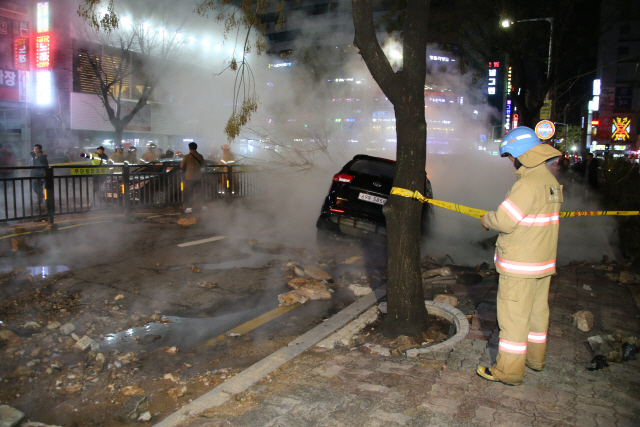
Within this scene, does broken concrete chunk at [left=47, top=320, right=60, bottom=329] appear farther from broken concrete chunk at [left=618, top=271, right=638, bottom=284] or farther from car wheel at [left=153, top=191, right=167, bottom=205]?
car wheel at [left=153, top=191, right=167, bottom=205]

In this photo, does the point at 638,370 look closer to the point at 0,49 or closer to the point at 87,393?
the point at 87,393

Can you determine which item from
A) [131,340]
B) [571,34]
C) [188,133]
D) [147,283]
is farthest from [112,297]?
[188,133]

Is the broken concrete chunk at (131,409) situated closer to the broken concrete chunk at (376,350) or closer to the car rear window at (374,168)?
the broken concrete chunk at (376,350)

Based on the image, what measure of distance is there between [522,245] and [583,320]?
155 cm

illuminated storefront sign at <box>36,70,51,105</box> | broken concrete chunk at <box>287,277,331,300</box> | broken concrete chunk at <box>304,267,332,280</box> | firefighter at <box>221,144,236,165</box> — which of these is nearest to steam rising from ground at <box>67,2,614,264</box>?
firefighter at <box>221,144,236,165</box>

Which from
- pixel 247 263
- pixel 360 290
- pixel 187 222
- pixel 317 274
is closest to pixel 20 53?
pixel 187 222

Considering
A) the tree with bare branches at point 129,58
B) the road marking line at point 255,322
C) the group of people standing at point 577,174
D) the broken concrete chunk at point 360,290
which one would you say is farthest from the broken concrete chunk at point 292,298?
the tree with bare branches at point 129,58

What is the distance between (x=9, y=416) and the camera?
2.50 metres

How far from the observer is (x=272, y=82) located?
12758 millimetres

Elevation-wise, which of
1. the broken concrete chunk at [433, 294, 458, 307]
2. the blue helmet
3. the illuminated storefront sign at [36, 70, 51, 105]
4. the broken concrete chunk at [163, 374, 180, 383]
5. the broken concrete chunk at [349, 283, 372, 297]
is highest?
the illuminated storefront sign at [36, 70, 51, 105]

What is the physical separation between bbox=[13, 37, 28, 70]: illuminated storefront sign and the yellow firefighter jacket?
76.8 feet

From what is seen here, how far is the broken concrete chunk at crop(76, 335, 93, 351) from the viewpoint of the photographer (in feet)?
11.4

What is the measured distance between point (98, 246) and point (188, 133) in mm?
19891

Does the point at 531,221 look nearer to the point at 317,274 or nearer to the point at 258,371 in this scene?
the point at 258,371
